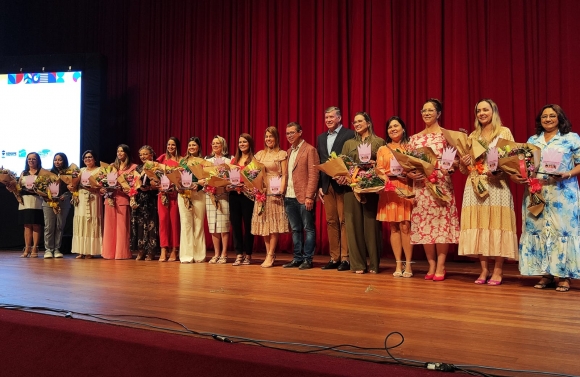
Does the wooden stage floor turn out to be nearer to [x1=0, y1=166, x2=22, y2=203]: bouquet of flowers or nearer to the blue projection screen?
[x1=0, y1=166, x2=22, y2=203]: bouquet of flowers

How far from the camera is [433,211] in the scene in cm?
448

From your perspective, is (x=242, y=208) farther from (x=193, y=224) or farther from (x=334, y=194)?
(x=334, y=194)

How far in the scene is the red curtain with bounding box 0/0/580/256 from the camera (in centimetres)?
595

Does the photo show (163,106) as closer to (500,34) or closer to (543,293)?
(500,34)

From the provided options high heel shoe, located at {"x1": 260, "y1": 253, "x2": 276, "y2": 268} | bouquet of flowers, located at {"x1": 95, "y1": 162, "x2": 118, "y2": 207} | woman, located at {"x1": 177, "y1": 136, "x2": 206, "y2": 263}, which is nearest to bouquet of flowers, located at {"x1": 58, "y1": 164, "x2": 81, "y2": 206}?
bouquet of flowers, located at {"x1": 95, "y1": 162, "x2": 118, "y2": 207}

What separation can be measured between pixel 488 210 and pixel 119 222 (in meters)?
4.37

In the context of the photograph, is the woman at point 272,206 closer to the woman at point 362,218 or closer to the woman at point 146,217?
the woman at point 362,218

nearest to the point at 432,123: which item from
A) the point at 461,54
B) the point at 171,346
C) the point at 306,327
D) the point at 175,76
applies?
the point at 461,54

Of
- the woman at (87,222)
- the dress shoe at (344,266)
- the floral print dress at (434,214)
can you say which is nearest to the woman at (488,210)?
the floral print dress at (434,214)

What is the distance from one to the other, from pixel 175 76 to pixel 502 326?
6923 mm

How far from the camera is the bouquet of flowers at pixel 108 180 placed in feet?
21.2

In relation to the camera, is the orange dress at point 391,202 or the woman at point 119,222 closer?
the orange dress at point 391,202

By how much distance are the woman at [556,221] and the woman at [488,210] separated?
13cm

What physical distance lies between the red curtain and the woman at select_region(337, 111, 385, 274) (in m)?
1.72
